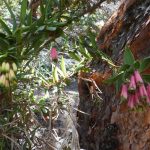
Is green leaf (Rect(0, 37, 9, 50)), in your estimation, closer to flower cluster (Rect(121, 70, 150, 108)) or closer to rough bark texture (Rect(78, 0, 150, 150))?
flower cluster (Rect(121, 70, 150, 108))

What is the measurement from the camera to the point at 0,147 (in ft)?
7.58

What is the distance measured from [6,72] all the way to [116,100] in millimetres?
1024

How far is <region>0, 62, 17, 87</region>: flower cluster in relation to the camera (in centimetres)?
166

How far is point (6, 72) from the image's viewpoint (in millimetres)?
1664

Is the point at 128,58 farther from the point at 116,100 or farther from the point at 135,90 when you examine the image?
the point at 116,100

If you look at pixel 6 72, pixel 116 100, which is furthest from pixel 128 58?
pixel 116 100

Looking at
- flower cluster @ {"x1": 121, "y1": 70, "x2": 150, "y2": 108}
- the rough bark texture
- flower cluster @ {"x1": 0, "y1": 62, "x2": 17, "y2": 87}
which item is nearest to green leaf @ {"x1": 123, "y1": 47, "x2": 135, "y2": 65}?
flower cluster @ {"x1": 121, "y1": 70, "x2": 150, "y2": 108}

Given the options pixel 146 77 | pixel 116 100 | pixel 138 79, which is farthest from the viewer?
pixel 116 100

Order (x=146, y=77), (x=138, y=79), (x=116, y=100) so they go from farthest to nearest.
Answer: (x=116, y=100) → (x=146, y=77) → (x=138, y=79)

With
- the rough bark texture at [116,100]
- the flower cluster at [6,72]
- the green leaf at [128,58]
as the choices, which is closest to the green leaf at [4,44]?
the flower cluster at [6,72]

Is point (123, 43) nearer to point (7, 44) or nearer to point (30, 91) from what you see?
point (30, 91)

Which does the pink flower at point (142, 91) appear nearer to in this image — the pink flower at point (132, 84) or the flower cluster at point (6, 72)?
→ the pink flower at point (132, 84)

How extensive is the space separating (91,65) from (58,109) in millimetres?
495

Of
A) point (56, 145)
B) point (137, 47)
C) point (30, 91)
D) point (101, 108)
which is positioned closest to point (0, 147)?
point (56, 145)
